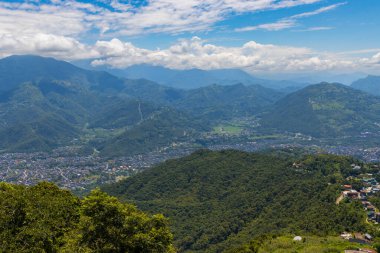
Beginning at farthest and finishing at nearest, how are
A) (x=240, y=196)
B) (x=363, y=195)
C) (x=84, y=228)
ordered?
(x=240, y=196) → (x=363, y=195) → (x=84, y=228)

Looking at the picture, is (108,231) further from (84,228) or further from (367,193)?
(367,193)

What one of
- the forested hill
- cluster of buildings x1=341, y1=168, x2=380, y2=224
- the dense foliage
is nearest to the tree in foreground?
the dense foliage

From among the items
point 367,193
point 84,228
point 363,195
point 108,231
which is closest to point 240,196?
point 367,193

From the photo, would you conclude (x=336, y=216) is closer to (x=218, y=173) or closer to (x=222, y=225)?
(x=222, y=225)

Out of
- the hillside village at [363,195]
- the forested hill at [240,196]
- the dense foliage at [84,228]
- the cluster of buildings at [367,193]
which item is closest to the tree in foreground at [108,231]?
the dense foliage at [84,228]

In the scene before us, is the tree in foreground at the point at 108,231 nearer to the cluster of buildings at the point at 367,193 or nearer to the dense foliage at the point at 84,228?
the dense foliage at the point at 84,228
